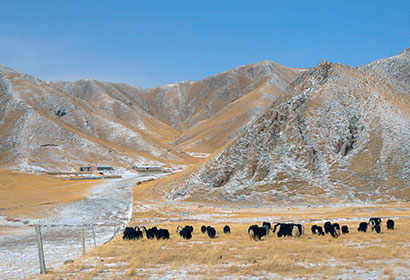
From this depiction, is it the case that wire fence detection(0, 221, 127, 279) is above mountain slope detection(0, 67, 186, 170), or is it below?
below

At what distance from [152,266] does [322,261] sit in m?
7.61

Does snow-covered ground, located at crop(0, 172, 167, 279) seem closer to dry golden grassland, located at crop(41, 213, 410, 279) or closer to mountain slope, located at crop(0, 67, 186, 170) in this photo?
dry golden grassland, located at crop(41, 213, 410, 279)

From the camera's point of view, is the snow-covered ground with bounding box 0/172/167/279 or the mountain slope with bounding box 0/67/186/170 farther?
the mountain slope with bounding box 0/67/186/170

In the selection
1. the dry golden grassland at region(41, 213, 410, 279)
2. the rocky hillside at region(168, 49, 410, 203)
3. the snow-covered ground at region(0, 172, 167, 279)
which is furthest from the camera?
the rocky hillside at region(168, 49, 410, 203)

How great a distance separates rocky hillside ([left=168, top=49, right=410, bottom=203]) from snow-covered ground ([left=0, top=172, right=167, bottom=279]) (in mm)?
16690

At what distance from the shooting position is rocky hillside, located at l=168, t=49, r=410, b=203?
2238 inches

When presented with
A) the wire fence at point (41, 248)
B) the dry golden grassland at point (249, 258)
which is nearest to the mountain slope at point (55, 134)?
the wire fence at point (41, 248)

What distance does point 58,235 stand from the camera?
2931 cm

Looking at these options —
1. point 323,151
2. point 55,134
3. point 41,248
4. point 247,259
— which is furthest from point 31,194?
point 55,134

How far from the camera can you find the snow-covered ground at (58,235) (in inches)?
715

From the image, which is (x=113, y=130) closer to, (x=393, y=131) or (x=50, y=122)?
(x=50, y=122)

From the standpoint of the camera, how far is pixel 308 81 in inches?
3063

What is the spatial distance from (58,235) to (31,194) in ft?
142

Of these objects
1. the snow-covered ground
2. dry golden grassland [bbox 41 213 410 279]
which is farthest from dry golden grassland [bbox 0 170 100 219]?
dry golden grassland [bbox 41 213 410 279]
